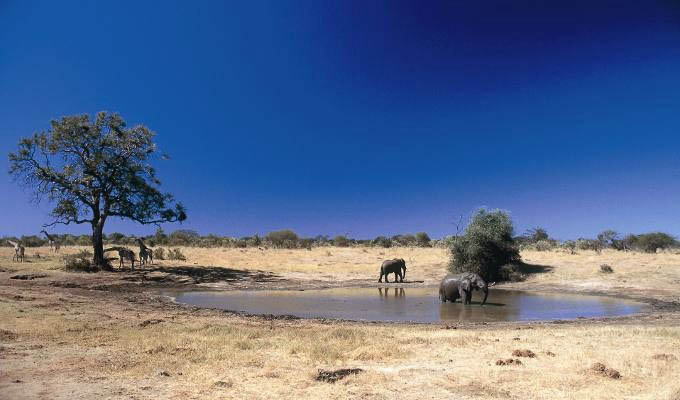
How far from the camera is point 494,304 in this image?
2094cm

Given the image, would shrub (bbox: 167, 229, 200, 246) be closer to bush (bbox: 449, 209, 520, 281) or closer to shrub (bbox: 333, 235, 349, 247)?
shrub (bbox: 333, 235, 349, 247)

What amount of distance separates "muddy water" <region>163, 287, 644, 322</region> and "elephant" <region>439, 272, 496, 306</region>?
1.57 ft

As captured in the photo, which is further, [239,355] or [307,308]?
[307,308]

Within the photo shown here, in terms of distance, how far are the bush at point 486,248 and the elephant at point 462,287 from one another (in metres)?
11.0

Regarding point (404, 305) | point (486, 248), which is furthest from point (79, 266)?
point (486, 248)

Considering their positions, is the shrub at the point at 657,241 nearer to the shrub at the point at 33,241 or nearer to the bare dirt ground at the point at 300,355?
the bare dirt ground at the point at 300,355

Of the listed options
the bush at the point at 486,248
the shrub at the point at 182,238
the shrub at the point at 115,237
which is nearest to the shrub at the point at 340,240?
the shrub at the point at 182,238

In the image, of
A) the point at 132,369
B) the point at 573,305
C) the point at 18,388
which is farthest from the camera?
the point at 573,305

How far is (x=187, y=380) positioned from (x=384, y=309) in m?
12.0

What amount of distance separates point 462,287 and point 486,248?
1252cm

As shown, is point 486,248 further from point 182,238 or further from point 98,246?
point 182,238

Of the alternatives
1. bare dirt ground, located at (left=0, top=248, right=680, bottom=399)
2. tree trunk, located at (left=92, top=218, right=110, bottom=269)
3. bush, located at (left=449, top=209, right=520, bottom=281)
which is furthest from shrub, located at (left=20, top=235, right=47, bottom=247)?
bush, located at (left=449, top=209, right=520, bottom=281)

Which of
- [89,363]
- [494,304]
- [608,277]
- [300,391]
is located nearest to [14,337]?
[89,363]

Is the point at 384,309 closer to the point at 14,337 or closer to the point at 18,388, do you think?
Answer: the point at 14,337
